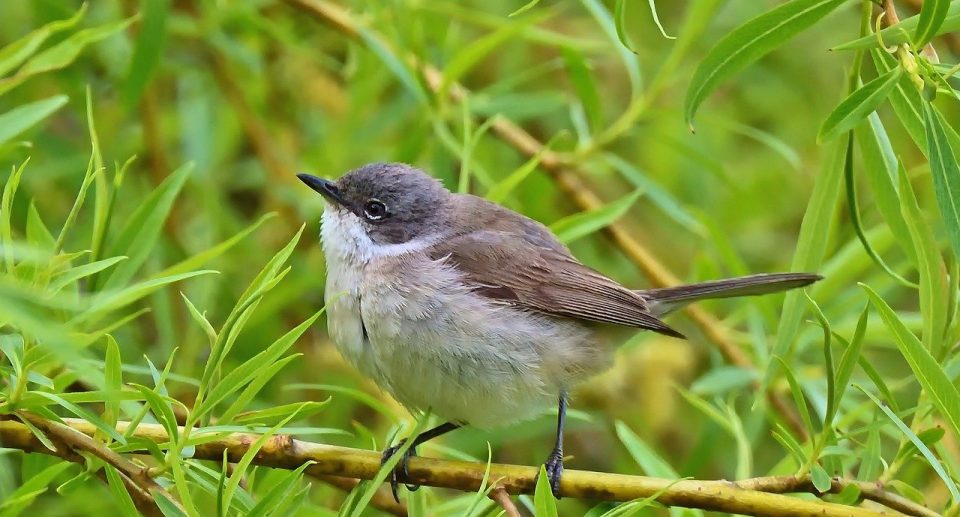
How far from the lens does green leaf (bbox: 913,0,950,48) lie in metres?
2.29

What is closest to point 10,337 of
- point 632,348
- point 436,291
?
point 436,291

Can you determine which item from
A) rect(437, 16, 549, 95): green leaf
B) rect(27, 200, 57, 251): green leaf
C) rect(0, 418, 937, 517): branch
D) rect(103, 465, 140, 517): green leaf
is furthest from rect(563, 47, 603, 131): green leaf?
rect(103, 465, 140, 517): green leaf

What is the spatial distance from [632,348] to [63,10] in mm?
2547

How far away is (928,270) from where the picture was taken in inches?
104

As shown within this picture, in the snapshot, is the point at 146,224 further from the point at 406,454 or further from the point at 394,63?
the point at 394,63

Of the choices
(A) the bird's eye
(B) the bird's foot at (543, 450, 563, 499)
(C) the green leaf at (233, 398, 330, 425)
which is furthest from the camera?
(A) the bird's eye

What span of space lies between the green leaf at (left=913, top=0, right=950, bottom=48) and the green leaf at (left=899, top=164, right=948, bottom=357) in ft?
1.08

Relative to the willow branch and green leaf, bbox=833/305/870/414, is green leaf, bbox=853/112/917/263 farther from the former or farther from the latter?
the willow branch

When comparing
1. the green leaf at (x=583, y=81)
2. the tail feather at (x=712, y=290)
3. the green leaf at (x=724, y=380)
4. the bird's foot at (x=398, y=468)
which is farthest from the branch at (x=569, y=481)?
the green leaf at (x=583, y=81)

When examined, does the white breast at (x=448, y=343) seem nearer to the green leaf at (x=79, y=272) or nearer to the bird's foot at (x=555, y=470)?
the bird's foot at (x=555, y=470)

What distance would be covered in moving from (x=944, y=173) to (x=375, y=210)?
238cm

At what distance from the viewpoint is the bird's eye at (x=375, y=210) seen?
14.1 feet

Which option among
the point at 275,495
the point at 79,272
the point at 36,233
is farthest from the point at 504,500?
the point at 36,233

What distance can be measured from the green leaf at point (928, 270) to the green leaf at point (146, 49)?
2.36m
